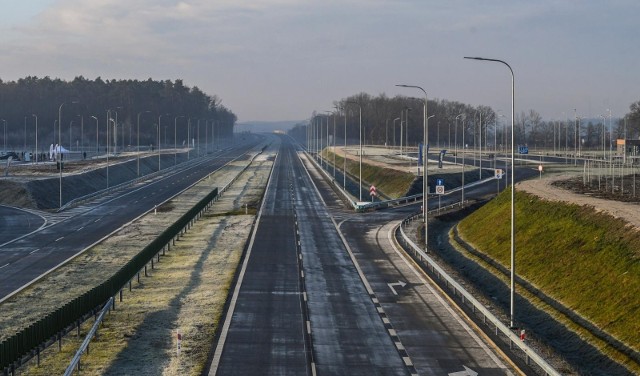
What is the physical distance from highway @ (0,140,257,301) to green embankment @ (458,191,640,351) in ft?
89.9

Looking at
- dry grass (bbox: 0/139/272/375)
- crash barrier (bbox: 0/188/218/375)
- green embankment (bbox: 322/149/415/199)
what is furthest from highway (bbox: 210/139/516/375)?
green embankment (bbox: 322/149/415/199)

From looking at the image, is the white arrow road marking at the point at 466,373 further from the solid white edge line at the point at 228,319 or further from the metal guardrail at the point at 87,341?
the metal guardrail at the point at 87,341

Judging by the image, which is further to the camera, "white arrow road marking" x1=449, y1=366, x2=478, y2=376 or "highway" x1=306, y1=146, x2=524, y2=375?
"highway" x1=306, y1=146, x2=524, y2=375

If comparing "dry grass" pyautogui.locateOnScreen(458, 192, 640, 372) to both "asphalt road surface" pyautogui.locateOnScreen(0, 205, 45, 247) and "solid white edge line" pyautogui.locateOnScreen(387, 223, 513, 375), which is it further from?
"asphalt road surface" pyautogui.locateOnScreen(0, 205, 45, 247)

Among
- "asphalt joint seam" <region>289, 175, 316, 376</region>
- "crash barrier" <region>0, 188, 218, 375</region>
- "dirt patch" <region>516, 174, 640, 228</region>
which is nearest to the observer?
"crash barrier" <region>0, 188, 218, 375</region>

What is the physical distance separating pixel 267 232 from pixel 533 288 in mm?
27398

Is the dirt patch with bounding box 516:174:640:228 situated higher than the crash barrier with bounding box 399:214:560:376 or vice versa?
the dirt patch with bounding box 516:174:640:228

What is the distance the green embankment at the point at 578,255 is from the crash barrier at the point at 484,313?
14.0 feet

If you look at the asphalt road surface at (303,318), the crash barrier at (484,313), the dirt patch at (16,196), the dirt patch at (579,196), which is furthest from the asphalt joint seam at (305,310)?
the dirt patch at (16,196)

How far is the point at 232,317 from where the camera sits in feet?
118

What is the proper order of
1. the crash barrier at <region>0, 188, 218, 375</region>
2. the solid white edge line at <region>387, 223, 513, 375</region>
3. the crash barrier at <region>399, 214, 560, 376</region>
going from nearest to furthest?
the crash barrier at <region>0, 188, 218, 375</region>, the crash barrier at <region>399, 214, 560, 376</region>, the solid white edge line at <region>387, 223, 513, 375</region>

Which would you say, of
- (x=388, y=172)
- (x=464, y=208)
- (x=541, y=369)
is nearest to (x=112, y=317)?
(x=541, y=369)

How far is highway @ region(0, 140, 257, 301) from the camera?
169 ft

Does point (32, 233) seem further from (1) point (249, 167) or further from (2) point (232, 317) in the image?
(1) point (249, 167)
